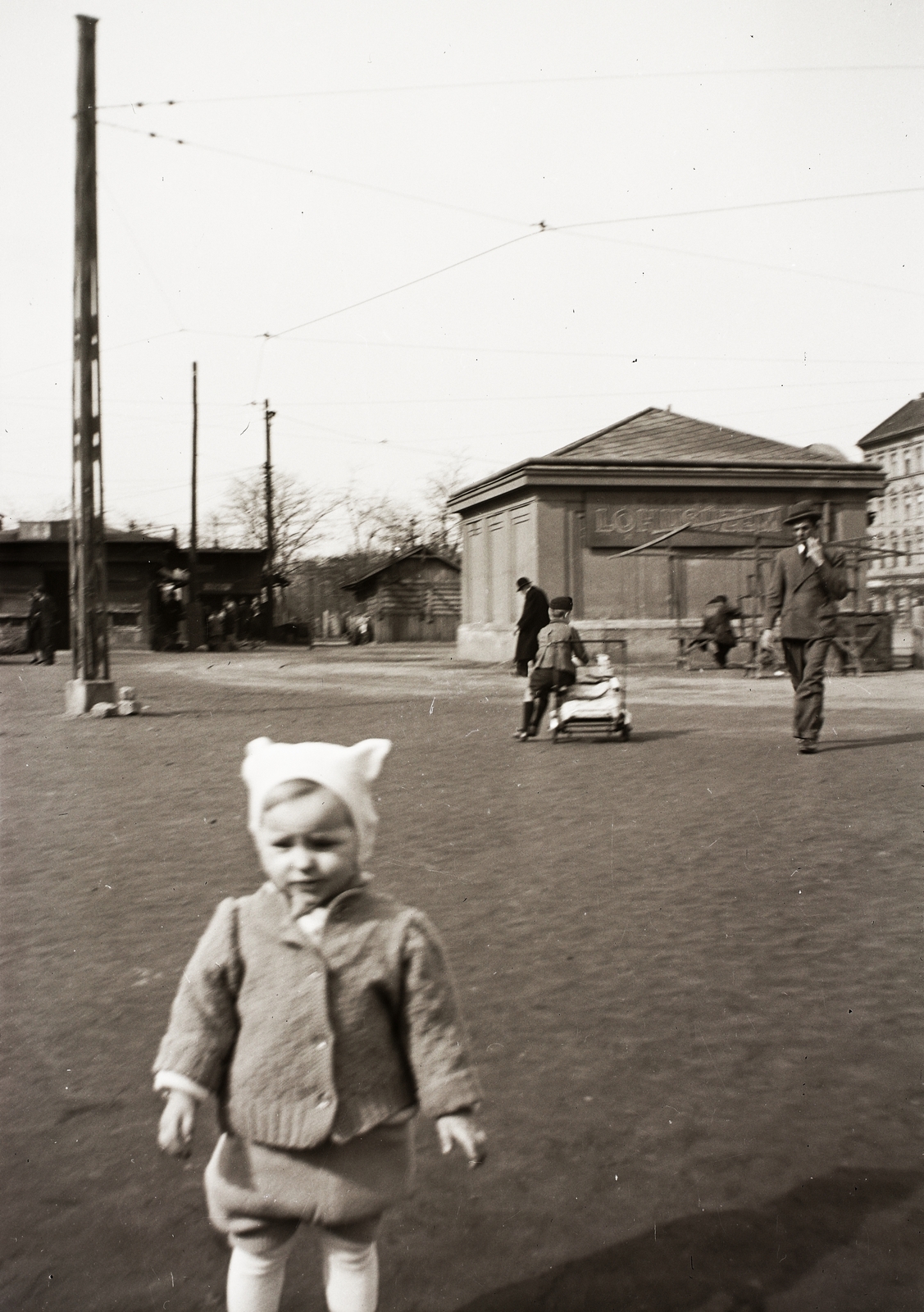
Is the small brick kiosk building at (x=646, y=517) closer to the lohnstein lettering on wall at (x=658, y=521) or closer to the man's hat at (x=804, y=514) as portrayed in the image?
the lohnstein lettering on wall at (x=658, y=521)

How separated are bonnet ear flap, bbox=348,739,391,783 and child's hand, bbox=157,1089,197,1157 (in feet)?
2.10

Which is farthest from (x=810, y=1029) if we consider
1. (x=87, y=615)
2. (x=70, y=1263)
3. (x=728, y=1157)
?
(x=87, y=615)

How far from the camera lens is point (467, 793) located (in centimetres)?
889

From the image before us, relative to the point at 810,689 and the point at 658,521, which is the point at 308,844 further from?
the point at 658,521

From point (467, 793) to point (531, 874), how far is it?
2.68m

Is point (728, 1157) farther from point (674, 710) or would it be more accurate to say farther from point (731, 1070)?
point (674, 710)

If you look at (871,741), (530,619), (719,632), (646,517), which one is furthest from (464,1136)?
(646,517)

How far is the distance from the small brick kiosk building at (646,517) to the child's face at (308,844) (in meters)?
23.4

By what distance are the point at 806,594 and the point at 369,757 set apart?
895 cm

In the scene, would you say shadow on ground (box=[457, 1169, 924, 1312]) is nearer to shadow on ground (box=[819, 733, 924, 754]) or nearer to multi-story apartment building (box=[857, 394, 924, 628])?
shadow on ground (box=[819, 733, 924, 754])

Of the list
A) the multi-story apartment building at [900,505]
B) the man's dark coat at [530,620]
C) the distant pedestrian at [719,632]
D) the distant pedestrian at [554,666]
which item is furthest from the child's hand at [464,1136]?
the distant pedestrian at [719,632]

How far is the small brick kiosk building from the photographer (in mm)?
26781

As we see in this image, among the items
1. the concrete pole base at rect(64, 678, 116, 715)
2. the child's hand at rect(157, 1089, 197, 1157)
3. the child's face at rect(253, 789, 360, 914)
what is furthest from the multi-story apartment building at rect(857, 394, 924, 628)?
the child's hand at rect(157, 1089, 197, 1157)

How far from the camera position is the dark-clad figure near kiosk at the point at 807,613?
1081cm
